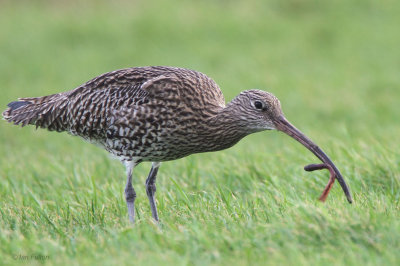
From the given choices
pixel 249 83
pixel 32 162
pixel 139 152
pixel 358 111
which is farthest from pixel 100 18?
pixel 139 152

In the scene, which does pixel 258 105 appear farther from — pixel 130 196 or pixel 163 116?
pixel 130 196

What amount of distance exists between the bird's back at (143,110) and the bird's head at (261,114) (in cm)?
30

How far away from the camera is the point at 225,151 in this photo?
345 inches

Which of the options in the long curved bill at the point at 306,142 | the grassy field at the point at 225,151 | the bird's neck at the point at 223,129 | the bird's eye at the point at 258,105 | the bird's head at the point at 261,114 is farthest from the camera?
the bird's neck at the point at 223,129

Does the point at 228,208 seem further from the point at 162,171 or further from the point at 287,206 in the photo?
the point at 162,171

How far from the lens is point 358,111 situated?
12.6 m

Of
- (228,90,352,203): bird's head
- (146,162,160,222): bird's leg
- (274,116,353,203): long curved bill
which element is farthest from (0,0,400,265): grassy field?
(228,90,352,203): bird's head

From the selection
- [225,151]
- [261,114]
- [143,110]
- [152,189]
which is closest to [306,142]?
[261,114]

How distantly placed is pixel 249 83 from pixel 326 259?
408 inches

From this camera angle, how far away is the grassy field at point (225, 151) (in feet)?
15.4

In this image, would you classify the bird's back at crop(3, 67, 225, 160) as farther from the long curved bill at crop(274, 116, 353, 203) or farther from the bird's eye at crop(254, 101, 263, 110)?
the long curved bill at crop(274, 116, 353, 203)

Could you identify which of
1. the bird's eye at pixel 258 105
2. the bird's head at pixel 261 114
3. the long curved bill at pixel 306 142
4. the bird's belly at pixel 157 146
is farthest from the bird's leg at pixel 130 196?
the long curved bill at pixel 306 142

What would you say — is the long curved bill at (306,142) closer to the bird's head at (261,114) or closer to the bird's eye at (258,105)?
the bird's head at (261,114)

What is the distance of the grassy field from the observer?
15.4ft
